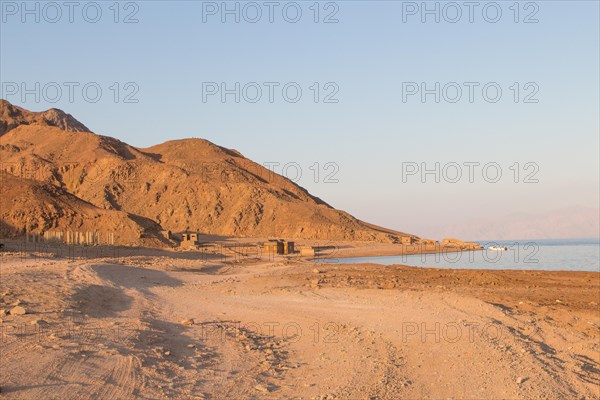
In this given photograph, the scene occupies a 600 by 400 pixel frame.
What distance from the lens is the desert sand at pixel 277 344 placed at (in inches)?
323

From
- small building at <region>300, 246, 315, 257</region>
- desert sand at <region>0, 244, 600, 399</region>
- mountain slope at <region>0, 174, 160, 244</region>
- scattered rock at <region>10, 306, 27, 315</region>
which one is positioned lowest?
desert sand at <region>0, 244, 600, 399</region>

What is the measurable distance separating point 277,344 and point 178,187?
9098 centimetres

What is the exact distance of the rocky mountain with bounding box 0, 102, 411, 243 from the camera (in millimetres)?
89562

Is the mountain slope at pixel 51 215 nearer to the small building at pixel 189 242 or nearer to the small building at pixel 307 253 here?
the small building at pixel 189 242

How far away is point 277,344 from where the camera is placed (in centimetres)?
1176

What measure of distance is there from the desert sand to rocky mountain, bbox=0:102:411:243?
64342 millimetres

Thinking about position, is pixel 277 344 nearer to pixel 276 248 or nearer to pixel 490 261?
pixel 276 248

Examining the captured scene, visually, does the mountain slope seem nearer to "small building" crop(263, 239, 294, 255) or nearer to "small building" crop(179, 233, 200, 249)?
"small building" crop(179, 233, 200, 249)

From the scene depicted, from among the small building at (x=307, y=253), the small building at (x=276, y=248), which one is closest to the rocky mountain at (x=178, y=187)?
the small building at (x=307, y=253)

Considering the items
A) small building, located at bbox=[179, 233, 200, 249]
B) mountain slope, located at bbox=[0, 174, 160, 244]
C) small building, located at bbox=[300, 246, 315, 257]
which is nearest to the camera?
mountain slope, located at bbox=[0, 174, 160, 244]

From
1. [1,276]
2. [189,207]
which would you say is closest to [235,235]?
[189,207]

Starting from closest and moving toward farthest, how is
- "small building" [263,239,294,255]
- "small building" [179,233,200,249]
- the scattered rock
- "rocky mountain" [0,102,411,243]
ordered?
the scattered rock < "small building" [179,233,200,249] < "small building" [263,239,294,255] < "rocky mountain" [0,102,411,243]

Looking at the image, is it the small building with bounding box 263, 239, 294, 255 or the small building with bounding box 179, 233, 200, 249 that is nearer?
the small building with bounding box 179, 233, 200, 249

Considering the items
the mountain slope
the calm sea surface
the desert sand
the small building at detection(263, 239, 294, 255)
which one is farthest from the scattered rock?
the small building at detection(263, 239, 294, 255)
